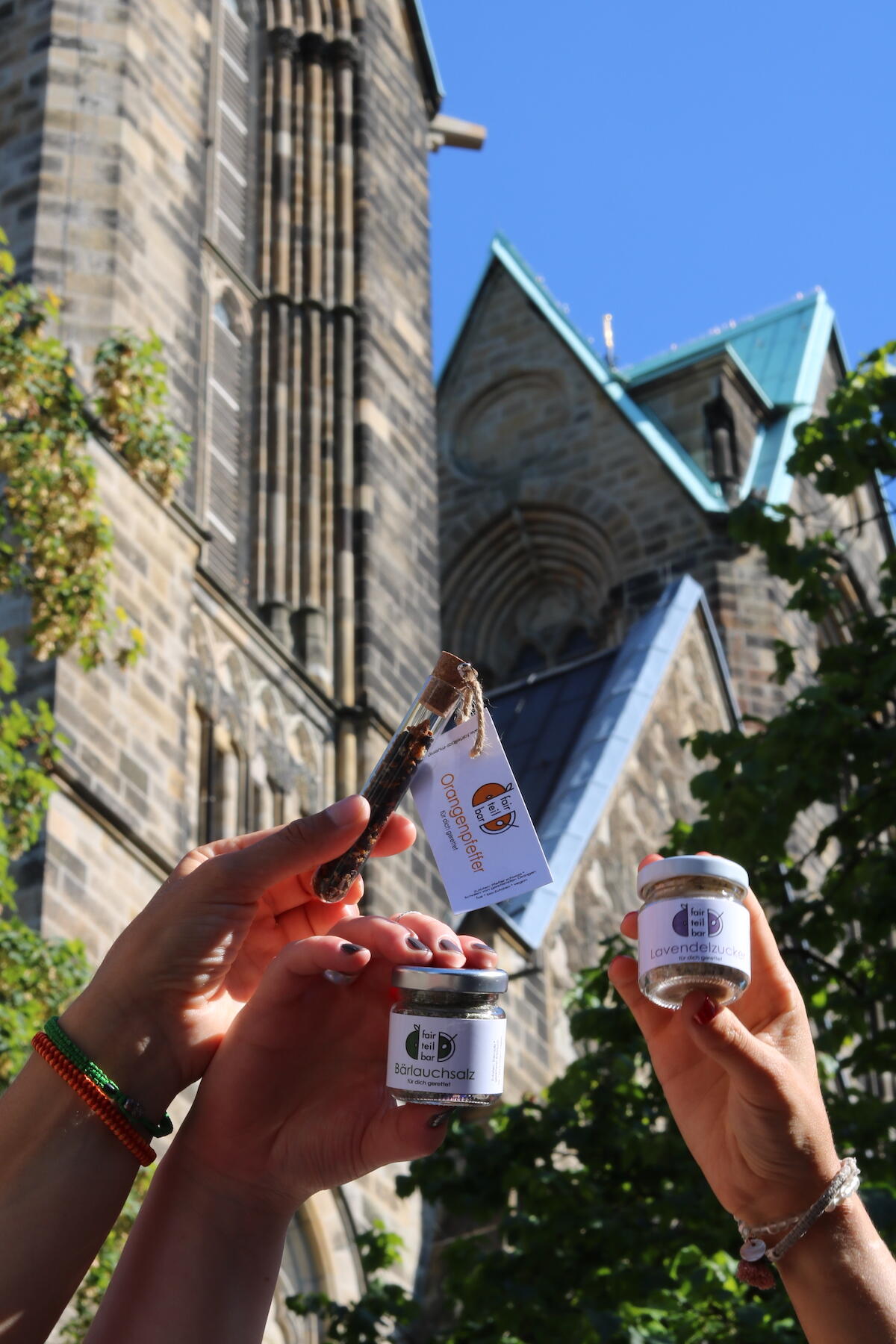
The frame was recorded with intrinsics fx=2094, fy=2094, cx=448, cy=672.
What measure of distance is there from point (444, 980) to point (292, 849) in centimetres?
21

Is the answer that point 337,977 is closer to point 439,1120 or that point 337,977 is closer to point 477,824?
point 439,1120

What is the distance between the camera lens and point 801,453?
836 centimetres

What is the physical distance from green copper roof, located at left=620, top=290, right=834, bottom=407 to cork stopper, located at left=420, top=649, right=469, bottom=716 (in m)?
26.4

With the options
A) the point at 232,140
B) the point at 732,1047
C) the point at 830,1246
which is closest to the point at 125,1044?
the point at 732,1047

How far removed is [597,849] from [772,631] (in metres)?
8.89

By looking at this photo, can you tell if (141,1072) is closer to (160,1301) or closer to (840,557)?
(160,1301)

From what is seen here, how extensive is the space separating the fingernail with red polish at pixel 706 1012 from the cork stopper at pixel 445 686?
1.61ft

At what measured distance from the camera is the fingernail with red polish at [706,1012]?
2.09 metres

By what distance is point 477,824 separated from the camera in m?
2.39

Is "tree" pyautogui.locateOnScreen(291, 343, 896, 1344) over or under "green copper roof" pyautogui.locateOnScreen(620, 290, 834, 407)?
under

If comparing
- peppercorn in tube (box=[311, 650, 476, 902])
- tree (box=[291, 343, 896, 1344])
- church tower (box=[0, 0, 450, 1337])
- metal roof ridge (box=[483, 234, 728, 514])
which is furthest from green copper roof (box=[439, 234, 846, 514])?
peppercorn in tube (box=[311, 650, 476, 902])

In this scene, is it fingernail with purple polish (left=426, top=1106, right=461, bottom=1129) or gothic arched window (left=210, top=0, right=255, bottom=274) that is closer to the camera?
fingernail with purple polish (left=426, top=1106, right=461, bottom=1129)

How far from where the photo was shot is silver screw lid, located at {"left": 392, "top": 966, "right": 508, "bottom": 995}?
7.04ft

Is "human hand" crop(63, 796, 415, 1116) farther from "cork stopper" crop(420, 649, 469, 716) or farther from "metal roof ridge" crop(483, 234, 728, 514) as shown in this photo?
"metal roof ridge" crop(483, 234, 728, 514)
